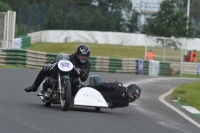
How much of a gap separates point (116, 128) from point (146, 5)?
56.0 m

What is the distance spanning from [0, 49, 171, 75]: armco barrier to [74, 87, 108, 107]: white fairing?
53.4 feet

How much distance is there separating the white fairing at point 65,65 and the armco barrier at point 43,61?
16430mm

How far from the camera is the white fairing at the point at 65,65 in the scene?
11.6m

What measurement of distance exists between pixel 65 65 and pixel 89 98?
758 millimetres

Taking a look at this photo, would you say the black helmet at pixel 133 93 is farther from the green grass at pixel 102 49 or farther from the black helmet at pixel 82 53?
the green grass at pixel 102 49

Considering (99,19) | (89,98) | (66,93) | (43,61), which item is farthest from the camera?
(99,19)

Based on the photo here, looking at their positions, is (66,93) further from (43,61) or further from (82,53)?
(43,61)

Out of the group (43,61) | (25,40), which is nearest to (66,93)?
(43,61)

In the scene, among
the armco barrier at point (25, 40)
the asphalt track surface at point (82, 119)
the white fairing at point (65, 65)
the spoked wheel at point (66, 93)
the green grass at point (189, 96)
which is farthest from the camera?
the armco barrier at point (25, 40)

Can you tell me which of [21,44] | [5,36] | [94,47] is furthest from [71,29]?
[5,36]

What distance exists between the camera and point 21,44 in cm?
4359

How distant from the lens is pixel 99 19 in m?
59.0

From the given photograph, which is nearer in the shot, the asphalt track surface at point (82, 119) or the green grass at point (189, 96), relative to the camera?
the asphalt track surface at point (82, 119)

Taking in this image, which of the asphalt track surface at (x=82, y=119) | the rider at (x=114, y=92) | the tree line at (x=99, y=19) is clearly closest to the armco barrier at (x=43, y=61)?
the tree line at (x=99, y=19)
